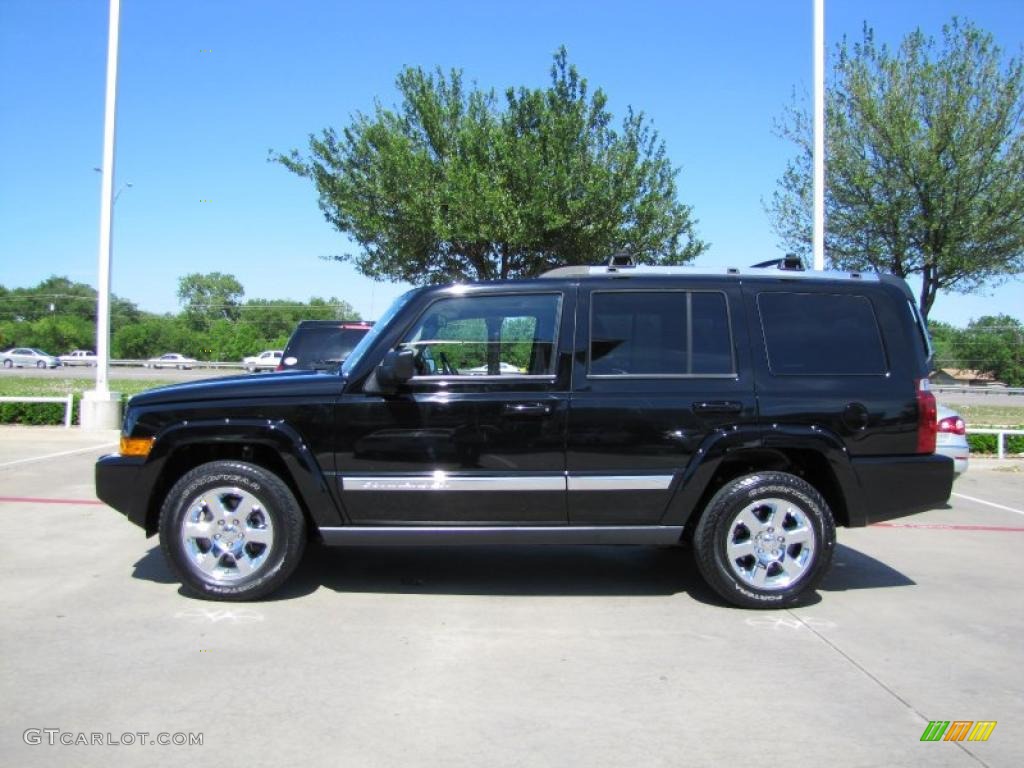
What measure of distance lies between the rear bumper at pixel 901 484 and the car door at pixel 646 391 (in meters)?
0.82

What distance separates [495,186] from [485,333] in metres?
9.93

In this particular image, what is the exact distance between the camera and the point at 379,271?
17.7 meters

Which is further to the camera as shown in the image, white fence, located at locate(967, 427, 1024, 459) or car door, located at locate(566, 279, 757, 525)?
white fence, located at locate(967, 427, 1024, 459)

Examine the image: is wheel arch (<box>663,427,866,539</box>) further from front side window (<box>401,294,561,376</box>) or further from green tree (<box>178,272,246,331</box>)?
green tree (<box>178,272,246,331</box>)

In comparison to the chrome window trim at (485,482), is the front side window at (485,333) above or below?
above

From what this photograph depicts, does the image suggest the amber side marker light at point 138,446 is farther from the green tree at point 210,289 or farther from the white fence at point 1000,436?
the green tree at point 210,289

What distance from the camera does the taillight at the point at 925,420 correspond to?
202 inches

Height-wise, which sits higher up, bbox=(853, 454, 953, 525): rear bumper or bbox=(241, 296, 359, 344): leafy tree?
bbox=(241, 296, 359, 344): leafy tree

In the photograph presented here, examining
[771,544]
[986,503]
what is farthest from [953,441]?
[771,544]

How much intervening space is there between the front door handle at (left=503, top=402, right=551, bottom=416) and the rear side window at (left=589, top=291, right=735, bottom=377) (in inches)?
15.1

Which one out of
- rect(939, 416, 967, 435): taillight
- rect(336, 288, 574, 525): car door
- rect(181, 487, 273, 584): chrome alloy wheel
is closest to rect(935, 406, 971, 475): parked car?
rect(939, 416, 967, 435): taillight

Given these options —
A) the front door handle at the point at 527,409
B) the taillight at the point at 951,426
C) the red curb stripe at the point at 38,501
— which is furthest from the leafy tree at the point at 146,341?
the front door handle at the point at 527,409

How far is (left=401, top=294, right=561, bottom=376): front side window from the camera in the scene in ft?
16.7

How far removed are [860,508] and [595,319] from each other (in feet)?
6.57
